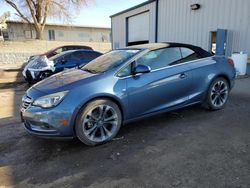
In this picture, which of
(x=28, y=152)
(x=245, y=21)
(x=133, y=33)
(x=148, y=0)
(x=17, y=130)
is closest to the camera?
(x=28, y=152)

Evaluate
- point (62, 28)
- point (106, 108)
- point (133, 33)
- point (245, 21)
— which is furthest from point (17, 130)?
point (62, 28)

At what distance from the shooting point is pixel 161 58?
4270 millimetres

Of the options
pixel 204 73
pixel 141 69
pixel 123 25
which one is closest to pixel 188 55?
pixel 204 73

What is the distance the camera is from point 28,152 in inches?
138

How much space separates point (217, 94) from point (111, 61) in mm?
2329

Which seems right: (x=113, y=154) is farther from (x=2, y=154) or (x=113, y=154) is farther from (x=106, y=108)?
(x=2, y=154)

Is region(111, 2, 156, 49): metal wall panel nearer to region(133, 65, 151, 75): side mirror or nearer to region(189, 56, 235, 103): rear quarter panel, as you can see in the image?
region(189, 56, 235, 103): rear quarter panel

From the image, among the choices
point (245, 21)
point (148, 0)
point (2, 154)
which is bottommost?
point (2, 154)

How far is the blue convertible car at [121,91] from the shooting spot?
3340 mm

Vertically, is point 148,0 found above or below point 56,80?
above

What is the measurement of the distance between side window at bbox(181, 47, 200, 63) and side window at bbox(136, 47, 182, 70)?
10 centimetres

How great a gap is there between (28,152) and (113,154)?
1273 millimetres

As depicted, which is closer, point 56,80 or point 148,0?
point 56,80

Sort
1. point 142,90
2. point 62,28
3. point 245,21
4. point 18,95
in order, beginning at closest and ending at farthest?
point 142,90, point 18,95, point 245,21, point 62,28
